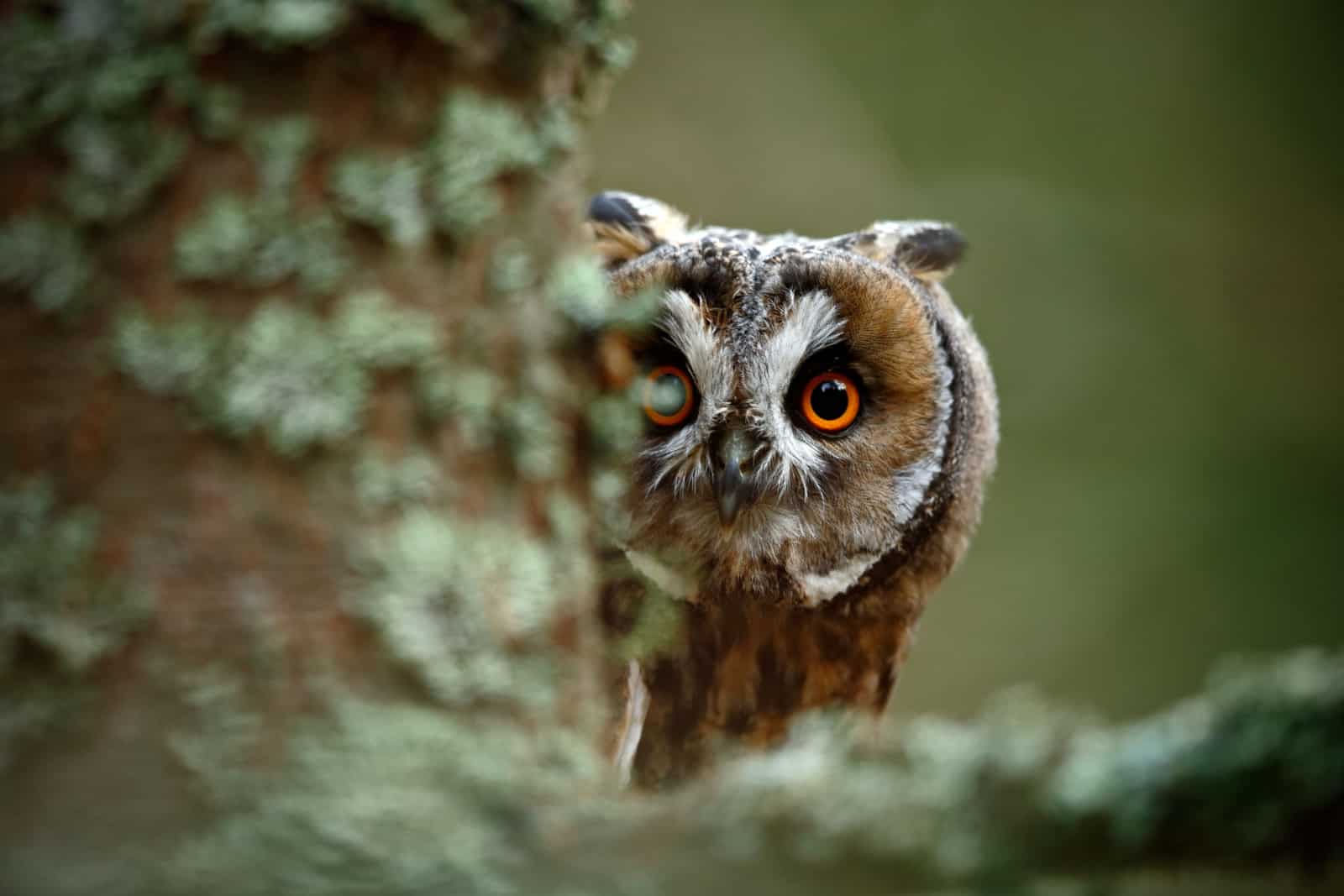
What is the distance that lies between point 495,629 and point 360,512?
0.38 ft

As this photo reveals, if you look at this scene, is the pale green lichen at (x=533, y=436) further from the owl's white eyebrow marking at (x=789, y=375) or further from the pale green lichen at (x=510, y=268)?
the owl's white eyebrow marking at (x=789, y=375)

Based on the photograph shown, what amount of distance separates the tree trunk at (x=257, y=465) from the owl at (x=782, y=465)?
946 millimetres

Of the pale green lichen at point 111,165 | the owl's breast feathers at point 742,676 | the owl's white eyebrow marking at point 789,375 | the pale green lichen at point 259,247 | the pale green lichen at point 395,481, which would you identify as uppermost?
the owl's white eyebrow marking at point 789,375

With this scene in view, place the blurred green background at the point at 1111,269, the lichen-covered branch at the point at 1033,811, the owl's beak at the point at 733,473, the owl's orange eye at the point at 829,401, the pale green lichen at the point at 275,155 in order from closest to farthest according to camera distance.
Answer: the lichen-covered branch at the point at 1033,811 → the pale green lichen at the point at 275,155 → the owl's beak at the point at 733,473 → the owl's orange eye at the point at 829,401 → the blurred green background at the point at 1111,269

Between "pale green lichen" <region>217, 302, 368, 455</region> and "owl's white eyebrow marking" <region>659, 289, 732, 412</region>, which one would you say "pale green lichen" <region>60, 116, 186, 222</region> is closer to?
"pale green lichen" <region>217, 302, 368, 455</region>

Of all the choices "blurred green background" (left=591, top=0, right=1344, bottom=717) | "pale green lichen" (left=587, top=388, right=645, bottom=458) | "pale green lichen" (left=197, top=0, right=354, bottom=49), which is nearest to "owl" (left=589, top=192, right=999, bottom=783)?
"pale green lichen" (left=587, top=388, right=645, bottom=458)

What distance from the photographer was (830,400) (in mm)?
1883

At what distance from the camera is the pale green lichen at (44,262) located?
0.66 m

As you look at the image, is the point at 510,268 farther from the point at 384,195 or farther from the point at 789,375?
the point at 789,375

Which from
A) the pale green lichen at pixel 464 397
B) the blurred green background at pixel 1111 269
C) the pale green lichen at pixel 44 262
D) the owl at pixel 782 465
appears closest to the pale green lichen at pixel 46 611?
the pale green lichen at pixel 44 262

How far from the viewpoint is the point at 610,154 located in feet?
13.6

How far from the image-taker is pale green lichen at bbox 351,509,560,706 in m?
0.70

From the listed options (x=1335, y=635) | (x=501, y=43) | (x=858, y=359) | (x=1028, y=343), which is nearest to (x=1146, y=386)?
(x=1028, y=343)

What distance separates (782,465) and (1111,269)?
4.32 metres
